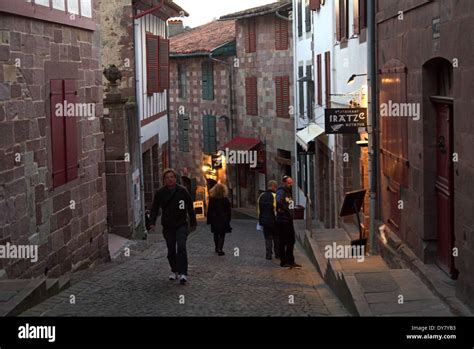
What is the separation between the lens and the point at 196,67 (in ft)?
126

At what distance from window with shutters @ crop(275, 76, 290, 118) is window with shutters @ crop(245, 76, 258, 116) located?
207 cm

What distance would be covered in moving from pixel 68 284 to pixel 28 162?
1.52 m

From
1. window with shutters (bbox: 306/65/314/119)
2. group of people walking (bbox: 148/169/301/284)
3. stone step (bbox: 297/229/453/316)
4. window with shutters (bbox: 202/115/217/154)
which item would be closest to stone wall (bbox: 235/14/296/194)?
window with shutters (bbox: 306/65/314/119)

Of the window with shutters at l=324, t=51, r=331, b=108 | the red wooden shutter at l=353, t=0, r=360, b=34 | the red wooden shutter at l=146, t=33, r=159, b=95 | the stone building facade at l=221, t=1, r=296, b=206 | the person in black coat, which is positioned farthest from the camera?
the stone building facade at l=221, t=1, r=296, b=206

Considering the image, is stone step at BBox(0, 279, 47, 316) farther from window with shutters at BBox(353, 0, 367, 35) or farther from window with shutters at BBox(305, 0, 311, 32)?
window with shutters at BBox(305, 0, 311, 32)

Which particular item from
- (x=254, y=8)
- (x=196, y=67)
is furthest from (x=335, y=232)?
(x=196, y=67)

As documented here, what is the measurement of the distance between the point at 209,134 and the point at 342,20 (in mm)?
20071

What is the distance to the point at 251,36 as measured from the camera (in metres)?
33.6

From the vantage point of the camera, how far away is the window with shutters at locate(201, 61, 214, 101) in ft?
122

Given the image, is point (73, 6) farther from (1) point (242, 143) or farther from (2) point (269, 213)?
(1) point (242, 143)

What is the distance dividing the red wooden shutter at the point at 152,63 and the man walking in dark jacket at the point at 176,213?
44.6 feet

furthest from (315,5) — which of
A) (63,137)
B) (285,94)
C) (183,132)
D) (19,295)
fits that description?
(183,132)

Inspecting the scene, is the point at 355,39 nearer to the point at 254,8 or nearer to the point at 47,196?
the point at 47,196

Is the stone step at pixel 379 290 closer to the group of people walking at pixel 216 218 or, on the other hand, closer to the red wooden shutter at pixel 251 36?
the group of people walking at pixel 216 218
